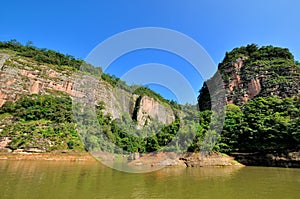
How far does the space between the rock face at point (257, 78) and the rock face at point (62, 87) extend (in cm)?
1959

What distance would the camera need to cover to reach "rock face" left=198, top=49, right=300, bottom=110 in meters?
31.5

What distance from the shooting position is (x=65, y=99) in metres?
40.4

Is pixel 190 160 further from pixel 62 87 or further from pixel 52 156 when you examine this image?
pixel 62 87

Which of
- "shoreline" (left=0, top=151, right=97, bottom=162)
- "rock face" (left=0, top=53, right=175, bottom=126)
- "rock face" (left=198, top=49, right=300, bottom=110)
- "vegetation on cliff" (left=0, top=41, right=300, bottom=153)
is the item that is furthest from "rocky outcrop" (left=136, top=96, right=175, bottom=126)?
"shoreline" (left=0, top=151, right=97, bottom=162)

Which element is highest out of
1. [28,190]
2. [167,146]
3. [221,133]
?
[221,133]

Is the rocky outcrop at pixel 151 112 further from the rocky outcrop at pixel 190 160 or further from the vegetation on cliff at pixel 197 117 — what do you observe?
the rocky outcrop at pixel 190 160

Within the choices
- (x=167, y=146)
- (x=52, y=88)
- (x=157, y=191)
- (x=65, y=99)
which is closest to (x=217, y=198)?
(x=157, y=191)

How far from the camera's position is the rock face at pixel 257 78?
1240 inches

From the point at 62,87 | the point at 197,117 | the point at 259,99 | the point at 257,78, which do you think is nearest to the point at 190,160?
the point at 197,117

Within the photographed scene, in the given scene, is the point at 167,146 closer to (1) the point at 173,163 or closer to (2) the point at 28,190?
(1) the point at 173,163

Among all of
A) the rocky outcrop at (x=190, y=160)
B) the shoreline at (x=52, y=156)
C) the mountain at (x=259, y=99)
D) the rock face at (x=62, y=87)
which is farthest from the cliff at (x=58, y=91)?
the mountain at (x=259, y=99)

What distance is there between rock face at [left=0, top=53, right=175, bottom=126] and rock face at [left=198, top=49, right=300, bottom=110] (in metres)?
19.6

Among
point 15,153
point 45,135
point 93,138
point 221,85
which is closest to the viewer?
point 15,153

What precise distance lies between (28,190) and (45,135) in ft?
76.9
